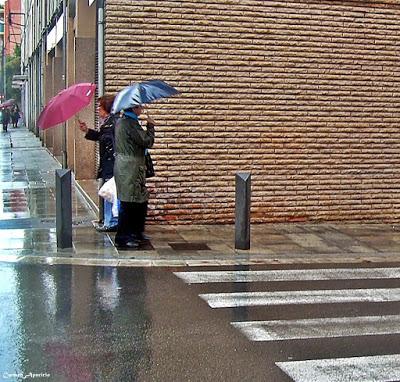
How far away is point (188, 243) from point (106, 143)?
1884 millimetres

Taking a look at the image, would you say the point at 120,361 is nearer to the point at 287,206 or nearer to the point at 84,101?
the point at 84,101

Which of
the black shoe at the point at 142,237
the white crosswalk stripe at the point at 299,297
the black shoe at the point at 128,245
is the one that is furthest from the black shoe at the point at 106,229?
the white crosswalk stripe at the point at 299,297

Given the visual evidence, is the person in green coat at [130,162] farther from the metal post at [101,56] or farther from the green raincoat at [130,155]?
the metal post at [101,56]

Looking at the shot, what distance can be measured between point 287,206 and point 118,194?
3.74m

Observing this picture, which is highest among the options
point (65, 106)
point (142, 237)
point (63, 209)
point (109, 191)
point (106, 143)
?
point (65, 106)

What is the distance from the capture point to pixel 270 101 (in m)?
12.6

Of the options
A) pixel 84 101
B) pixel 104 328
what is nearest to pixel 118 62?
pixel 84 101

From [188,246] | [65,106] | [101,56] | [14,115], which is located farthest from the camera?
[14,115]

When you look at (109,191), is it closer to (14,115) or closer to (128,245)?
(128,245)

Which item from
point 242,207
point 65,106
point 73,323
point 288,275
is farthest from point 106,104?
point 73,323

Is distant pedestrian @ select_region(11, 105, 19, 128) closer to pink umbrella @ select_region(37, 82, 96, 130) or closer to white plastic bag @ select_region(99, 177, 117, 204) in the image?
white plastic bag @ select_region(99, 177, 117, 204)

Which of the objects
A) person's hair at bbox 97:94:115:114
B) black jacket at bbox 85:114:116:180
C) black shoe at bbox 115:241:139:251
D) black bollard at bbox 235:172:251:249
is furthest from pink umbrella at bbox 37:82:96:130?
black bollard at bbox 235:172:251:249

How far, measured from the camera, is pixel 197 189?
1235cm

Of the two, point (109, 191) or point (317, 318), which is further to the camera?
point (109, 191)
